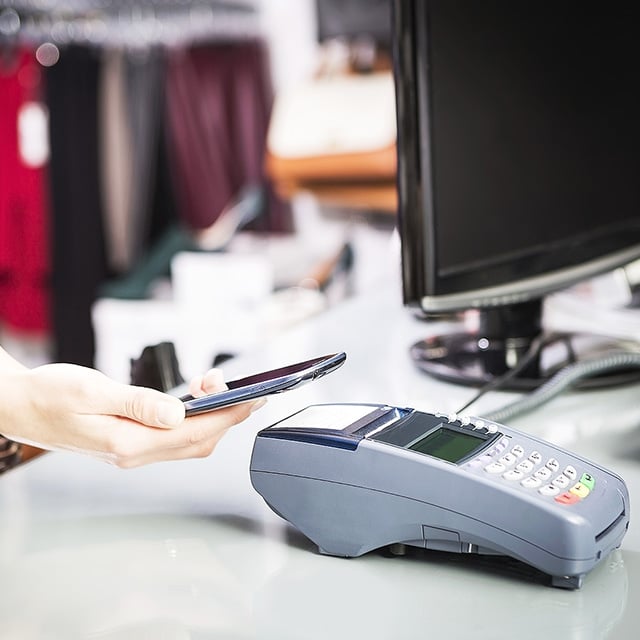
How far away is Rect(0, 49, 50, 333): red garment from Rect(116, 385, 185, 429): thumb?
9.00ft

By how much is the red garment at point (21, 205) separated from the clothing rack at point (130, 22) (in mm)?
113

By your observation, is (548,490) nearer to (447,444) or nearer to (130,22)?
(447,444)

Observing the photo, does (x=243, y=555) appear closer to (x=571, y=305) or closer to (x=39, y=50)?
(x=571, y=305)

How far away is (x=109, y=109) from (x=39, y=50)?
0.27 metres

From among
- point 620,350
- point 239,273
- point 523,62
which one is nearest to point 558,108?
point 523,62

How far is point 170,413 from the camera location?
0.45 meters

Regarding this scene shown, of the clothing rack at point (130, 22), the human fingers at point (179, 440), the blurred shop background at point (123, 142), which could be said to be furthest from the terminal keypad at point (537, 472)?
the clothing rack at point (130, 22)

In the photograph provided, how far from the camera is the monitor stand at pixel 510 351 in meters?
0.75

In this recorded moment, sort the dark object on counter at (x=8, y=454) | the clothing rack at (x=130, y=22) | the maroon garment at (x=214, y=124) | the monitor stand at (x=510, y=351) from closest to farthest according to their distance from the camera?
the dark object on counter at (x=8, y=454) → the monitor stand at (x=510, y=351) → the clothing rack at (x=130, y=22) → the maroon garment at (x=214, y=124)

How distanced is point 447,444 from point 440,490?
35 millimetres

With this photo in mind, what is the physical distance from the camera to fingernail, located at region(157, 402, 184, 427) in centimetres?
45

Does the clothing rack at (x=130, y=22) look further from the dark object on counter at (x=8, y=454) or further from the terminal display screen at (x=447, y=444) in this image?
the terminal display screen at (x=447, y=444)

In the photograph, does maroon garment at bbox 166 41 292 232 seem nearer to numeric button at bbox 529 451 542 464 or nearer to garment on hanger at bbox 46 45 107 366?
garment on hanger at bbox 46 45 107 366

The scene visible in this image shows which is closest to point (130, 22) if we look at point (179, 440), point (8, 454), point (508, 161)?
point (508, 161)
